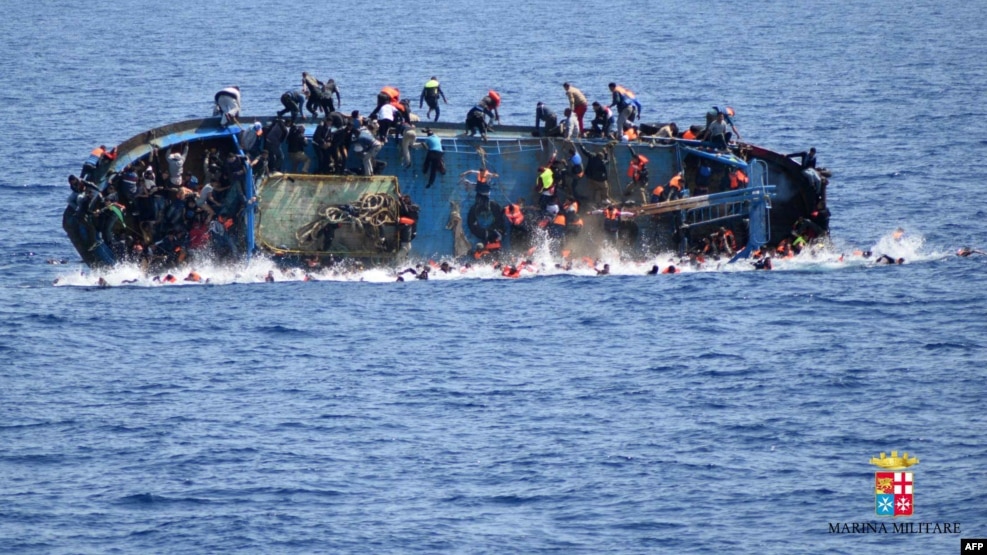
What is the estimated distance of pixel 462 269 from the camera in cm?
7669

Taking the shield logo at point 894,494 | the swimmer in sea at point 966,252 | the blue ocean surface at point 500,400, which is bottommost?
the shield logo at point 894,494

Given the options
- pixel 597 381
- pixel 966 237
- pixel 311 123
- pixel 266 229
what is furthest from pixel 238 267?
pixel 966 237

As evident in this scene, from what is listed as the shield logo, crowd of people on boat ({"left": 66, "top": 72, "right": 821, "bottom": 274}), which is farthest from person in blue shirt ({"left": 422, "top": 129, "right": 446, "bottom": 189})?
the shield logo

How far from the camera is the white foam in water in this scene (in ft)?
245

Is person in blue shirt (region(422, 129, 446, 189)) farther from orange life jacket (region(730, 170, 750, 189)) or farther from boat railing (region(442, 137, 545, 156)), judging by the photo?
orange life jacket (region(730, 170, 750, 189))

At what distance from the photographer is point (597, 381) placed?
62938mm

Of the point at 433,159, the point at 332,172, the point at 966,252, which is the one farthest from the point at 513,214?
the point at 966,252

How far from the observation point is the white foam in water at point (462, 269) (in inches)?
2943

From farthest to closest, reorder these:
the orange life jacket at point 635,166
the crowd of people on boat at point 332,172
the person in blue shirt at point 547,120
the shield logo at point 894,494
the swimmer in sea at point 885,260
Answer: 1. the swimmer in sea at point 885,260
2. the person in blue shirt at point 547,120
3. the orange life jacket at point 635,166
4. the crowd of people on boat at point 332,172
5. the shield logo at point 894,494

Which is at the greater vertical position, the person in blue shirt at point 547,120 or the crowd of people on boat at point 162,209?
the person in blue shirt at point 547,120

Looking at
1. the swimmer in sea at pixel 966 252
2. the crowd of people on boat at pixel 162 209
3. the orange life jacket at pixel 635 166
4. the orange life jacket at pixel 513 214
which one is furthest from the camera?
the swimmer in sea at pixel 966 252

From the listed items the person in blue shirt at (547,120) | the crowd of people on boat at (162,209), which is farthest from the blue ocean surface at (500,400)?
the person in blue shirt at (547,120)

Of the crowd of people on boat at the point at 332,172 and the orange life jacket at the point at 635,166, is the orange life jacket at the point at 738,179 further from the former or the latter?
the orange life jacket at the point at 635,166

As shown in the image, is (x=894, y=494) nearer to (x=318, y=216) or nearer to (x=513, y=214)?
(x=513, y=214)
